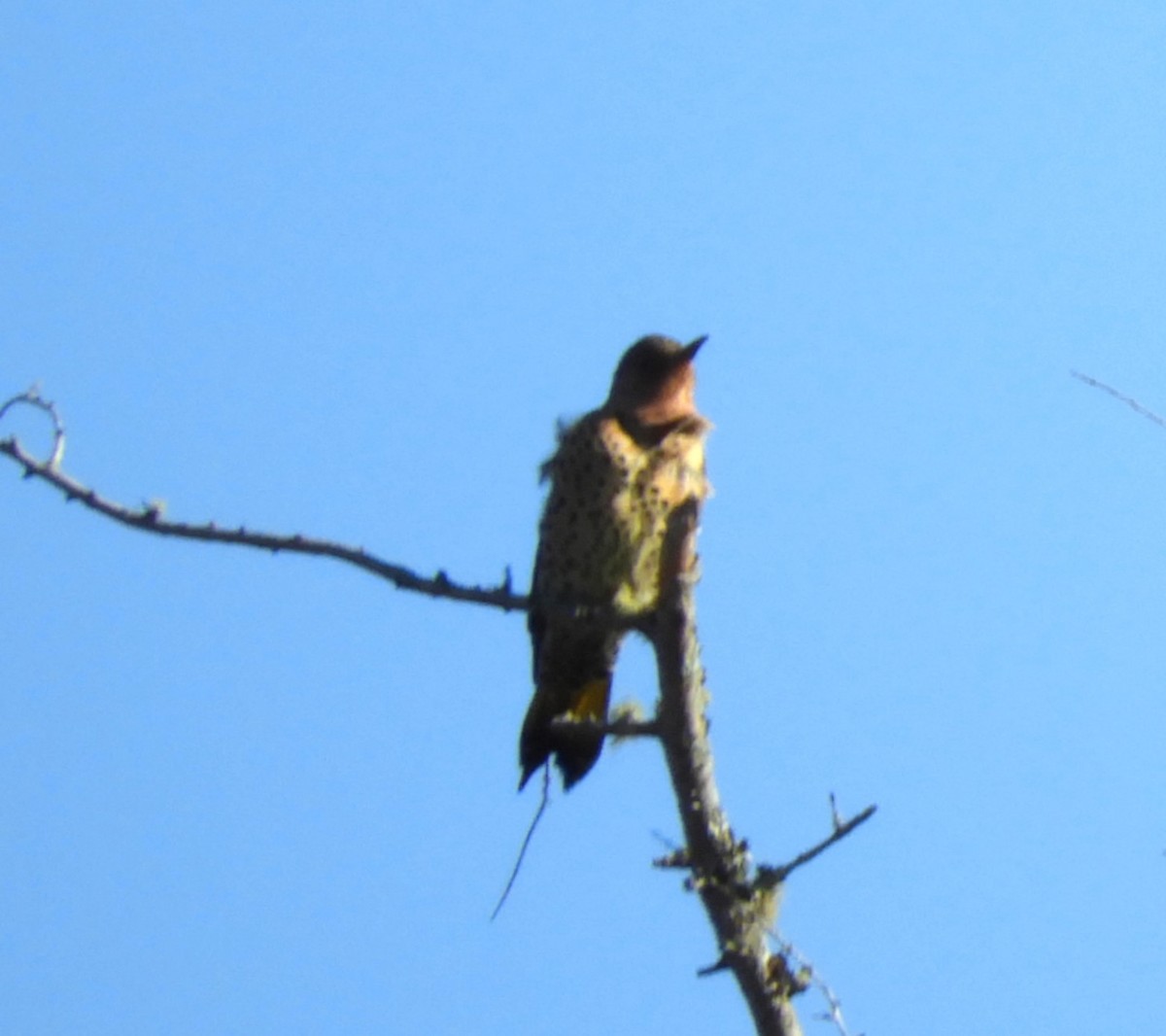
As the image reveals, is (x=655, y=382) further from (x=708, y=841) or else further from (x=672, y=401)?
(x=708, y=841)

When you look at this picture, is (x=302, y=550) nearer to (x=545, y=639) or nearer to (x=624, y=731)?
(x=624, y=731)

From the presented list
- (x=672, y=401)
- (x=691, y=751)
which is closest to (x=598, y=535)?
(x=672, y=401)

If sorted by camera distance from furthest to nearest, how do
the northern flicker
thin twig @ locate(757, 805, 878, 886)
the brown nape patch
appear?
the brown nape patch < the northern flicker < thin twig @ locate(757, 805, 878, 886)

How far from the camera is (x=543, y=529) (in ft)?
19.9

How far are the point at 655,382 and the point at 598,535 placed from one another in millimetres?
640

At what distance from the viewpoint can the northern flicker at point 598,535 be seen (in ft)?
19.1

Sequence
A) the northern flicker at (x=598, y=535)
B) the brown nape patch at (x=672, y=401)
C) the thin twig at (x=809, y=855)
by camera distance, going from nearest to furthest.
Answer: the thin twig at (x=809, y=855)
the northern flicker at (x=598, y=535)
the brown nape patch at (x=672, y=401)

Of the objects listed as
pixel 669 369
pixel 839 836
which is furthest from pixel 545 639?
pixel 839 836

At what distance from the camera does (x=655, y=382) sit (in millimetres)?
6242

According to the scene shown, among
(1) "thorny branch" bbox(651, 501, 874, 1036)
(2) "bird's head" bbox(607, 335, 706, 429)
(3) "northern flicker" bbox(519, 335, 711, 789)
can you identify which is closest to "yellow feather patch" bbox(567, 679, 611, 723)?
(3) "northern flicker" bbox(519, 335, 711, 789)

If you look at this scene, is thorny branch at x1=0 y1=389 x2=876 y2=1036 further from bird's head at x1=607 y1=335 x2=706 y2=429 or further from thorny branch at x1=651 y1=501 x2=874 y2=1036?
bird's head at x1=607 y1=335 x2=706 y2=429

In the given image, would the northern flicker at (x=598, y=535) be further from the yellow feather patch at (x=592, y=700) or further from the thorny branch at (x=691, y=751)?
the thorny branch at (x=691, y=751)

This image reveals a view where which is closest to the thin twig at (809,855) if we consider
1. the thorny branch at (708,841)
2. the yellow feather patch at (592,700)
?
the thorny branch at (708,841)

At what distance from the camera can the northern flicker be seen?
19.1 feet
